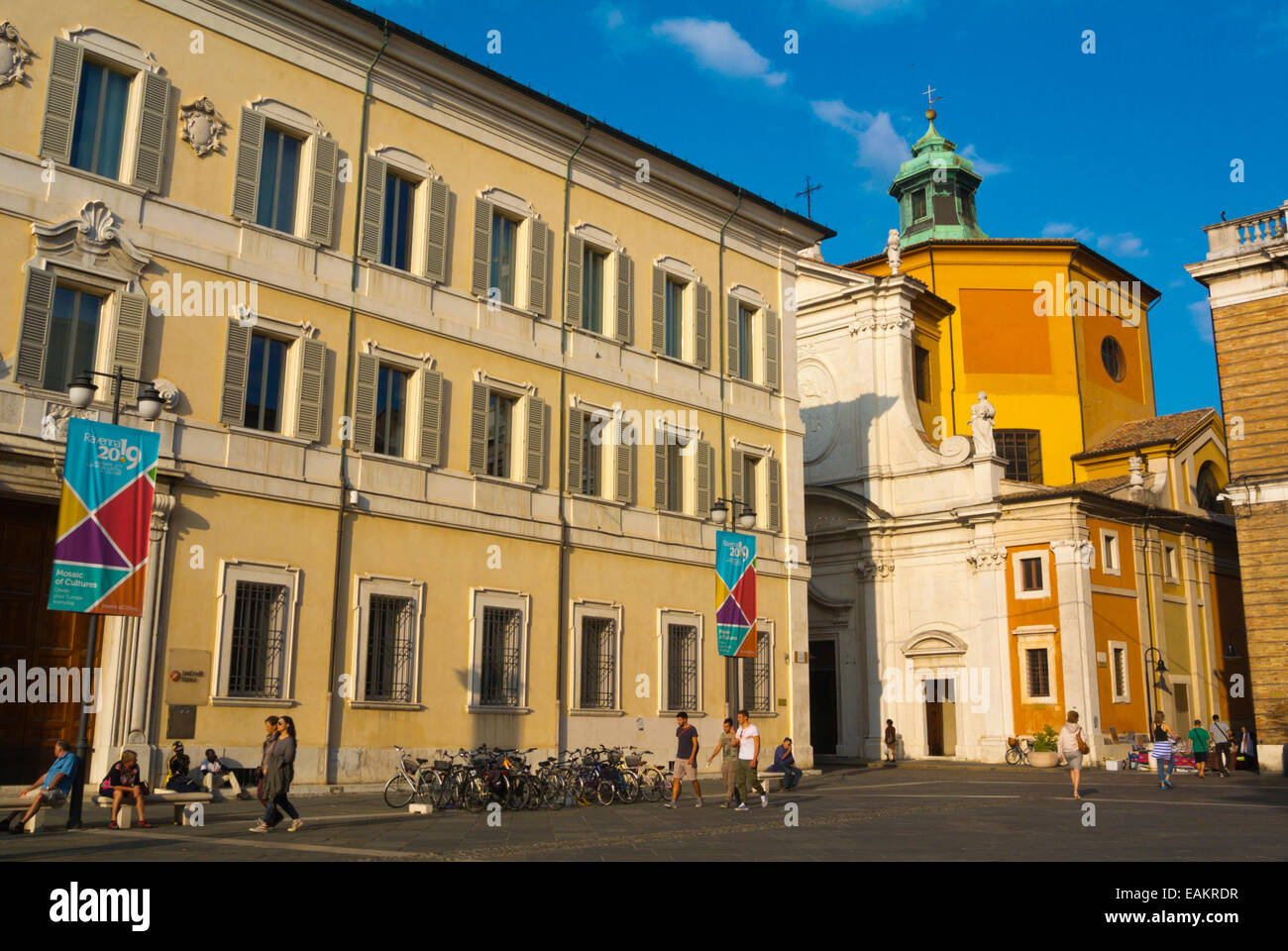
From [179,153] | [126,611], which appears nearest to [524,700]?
[126,611]

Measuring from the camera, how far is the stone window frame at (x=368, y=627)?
65.6ft

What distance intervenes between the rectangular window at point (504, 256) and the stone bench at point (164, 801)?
39.6 ft

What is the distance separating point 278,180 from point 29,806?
37.0 feet

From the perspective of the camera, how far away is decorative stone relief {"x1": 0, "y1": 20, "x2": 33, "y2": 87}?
1697cm

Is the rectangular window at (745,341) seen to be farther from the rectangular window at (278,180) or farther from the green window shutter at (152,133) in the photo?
the green window shutter at (152,133)

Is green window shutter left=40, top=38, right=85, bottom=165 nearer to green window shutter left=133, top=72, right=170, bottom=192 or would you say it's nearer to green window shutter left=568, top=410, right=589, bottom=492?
green window shutter left=133, top=72, right=170, bottom=192

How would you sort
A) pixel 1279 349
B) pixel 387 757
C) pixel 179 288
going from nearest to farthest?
pixel 179 288
pixel 387 757
pixel 1279 349

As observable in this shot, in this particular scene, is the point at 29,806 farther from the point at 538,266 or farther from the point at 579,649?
the point at 538,266

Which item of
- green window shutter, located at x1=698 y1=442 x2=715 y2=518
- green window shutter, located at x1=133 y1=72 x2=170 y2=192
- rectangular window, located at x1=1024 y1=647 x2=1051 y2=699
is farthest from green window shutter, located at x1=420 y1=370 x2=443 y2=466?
rectangular window, located at x1=1024 y1=647 x2=1051 y2=699

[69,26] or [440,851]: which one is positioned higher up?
[69,26]

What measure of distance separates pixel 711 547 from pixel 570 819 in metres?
11.2

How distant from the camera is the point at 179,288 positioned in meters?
18.7

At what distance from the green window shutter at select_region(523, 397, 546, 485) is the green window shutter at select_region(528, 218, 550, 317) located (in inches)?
81.9

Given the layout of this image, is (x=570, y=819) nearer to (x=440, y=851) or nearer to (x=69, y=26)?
(x=440, y=851)
